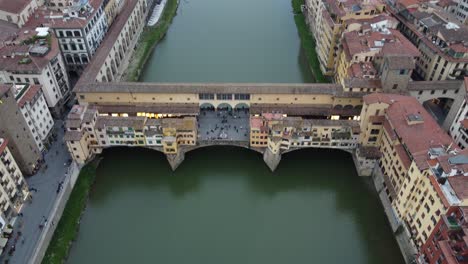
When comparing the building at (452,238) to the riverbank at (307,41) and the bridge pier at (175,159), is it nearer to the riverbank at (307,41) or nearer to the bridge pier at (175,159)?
the bridge pier at (175,159)

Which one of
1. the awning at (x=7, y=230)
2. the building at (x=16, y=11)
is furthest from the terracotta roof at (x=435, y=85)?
the building at (x=16, y=11)

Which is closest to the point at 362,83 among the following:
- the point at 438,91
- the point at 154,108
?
the point at 438,91

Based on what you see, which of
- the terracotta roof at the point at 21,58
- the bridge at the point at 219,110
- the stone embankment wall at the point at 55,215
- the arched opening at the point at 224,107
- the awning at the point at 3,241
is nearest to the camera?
the stone embankment wall at the point at 55,215

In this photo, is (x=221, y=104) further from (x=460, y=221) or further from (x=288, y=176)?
(x=460, y=221)

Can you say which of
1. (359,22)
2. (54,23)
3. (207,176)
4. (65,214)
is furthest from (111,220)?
(359,22)

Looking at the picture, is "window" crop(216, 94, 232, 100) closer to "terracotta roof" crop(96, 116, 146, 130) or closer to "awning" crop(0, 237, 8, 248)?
"terracotta roof" crop(96, 116, 146, 130)

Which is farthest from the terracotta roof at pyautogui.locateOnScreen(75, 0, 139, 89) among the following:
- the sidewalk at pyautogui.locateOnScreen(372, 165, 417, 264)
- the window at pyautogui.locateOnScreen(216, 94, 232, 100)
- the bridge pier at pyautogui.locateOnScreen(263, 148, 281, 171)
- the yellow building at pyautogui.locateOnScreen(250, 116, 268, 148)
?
the sidewalk at pyautogui.locateOnScreen(372, 165, 417, 264)
